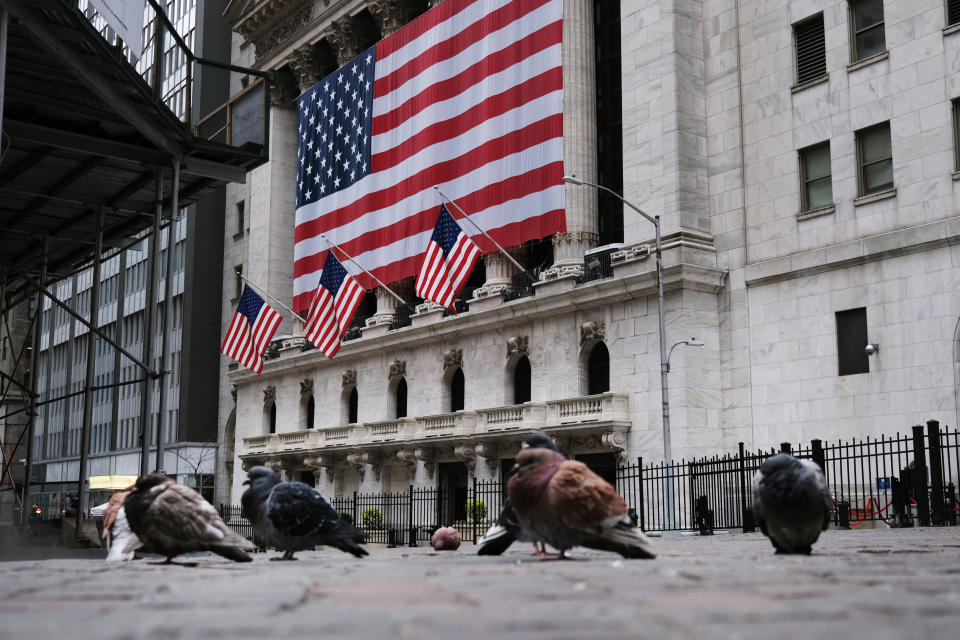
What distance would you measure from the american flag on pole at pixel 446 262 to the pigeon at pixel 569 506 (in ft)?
78.0

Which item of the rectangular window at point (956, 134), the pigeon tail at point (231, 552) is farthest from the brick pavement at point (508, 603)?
the rectangular window at point (956, 134)

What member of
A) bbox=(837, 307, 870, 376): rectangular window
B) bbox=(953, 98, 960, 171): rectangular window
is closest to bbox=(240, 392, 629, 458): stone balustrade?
bbox=(837, 307, 870, 376): rectangular window

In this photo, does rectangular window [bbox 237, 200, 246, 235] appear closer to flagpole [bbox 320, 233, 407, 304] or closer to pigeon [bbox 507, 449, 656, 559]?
flagpole [bbox 320, 233, 407, 304]

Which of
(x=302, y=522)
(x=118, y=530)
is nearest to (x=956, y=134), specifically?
(x=302, y=522)

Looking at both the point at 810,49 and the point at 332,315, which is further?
the point at 332,315

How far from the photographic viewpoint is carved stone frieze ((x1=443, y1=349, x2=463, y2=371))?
40.4 metres

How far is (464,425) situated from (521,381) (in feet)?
8.64

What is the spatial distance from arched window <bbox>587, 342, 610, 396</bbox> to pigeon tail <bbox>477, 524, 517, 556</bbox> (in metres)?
25.7

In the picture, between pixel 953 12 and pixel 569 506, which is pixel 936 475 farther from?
pixel 953 12

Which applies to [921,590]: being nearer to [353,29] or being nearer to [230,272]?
[353,29]

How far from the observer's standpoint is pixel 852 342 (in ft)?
94.2

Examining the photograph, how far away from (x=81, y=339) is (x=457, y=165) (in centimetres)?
4234

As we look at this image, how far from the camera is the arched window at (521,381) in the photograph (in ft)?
125

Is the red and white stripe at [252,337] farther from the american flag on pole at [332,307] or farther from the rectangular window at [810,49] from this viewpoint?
the rectangular window at [810,49]
